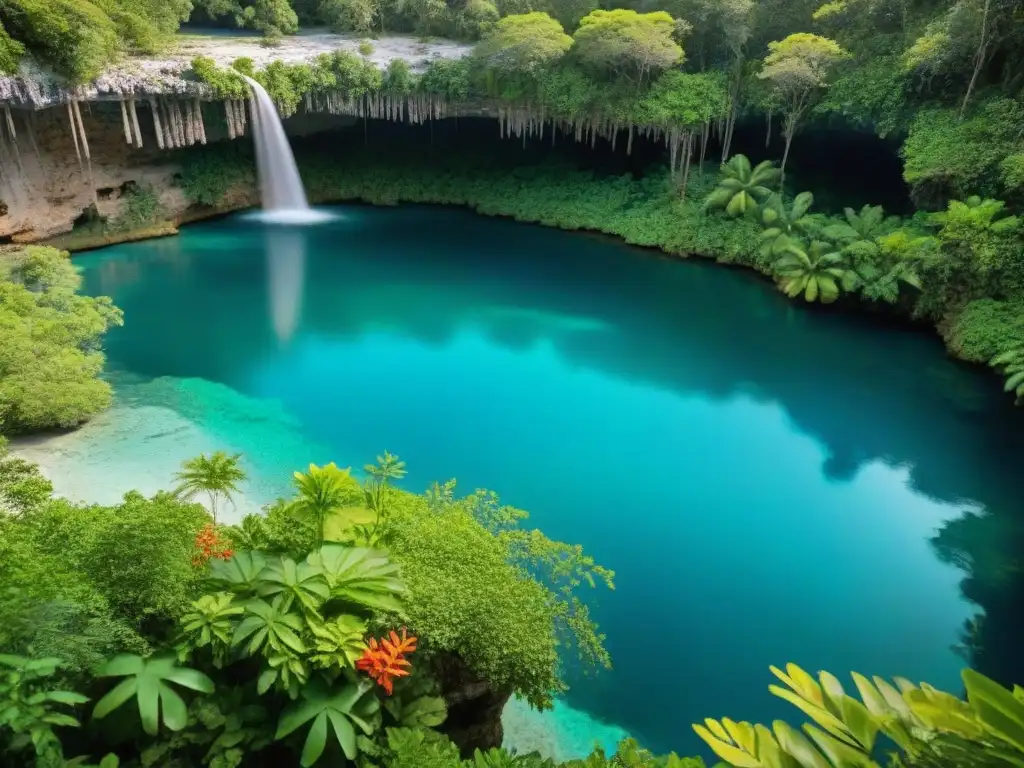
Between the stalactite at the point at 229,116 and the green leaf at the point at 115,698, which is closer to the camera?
the green leaf at the point at 115,698

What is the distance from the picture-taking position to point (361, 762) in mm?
4426

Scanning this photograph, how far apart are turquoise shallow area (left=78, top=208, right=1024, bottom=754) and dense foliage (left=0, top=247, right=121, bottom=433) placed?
3.51 feet

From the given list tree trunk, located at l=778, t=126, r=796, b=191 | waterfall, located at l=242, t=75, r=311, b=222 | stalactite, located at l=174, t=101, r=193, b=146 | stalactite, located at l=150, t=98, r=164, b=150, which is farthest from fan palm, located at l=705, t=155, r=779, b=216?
stalactite, located at l=150, t=98, r=164, b=150

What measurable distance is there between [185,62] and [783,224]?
48.8ft

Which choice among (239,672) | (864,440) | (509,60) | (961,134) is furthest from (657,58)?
(239,672)

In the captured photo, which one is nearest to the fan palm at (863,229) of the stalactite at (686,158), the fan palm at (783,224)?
the fan palm at (783,224)

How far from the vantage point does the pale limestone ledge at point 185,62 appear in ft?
A: 52.3

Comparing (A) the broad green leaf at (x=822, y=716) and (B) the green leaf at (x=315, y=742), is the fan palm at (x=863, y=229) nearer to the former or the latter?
(A) the broad green leaf at (x=822, y=716)

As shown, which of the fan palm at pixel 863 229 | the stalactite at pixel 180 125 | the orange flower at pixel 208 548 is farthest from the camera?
the stalactite at pixel 180 125

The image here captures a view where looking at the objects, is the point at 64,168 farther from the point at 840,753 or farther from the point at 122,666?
the point at 840,753

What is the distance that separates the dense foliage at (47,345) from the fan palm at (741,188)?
45.3 ft

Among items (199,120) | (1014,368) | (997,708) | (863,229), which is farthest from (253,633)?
(199,120)

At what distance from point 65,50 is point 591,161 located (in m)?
14.3

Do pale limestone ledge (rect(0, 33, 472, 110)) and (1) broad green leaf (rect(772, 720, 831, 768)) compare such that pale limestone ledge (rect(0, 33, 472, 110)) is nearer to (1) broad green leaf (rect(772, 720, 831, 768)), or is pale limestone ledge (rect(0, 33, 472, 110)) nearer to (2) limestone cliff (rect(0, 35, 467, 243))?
(2) limestone cliff (rect(0, 35, 467, 243))
